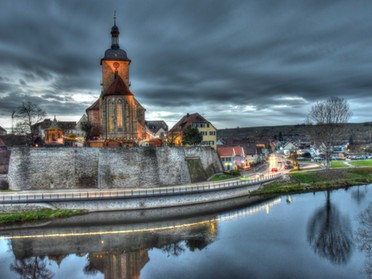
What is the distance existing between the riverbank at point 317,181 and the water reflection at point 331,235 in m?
10.1

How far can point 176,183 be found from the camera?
1679 inches

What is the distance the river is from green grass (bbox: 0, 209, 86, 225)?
4.12ft

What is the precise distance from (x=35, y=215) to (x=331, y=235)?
28.6m

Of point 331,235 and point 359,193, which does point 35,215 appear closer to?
point 331,235

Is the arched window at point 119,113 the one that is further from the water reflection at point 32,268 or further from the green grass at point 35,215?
the water reflection at point 32,268

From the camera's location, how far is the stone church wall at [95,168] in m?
38.1

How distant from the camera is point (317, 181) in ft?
168

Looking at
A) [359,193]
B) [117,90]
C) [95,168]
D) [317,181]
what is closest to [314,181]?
[317,181]

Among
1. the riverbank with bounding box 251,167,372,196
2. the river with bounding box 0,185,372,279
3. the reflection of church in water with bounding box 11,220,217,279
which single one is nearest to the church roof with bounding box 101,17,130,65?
the river with bounding box 0,185,372,279

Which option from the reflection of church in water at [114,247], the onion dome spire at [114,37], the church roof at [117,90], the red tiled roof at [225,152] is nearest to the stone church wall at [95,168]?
the church roof at [117,90]

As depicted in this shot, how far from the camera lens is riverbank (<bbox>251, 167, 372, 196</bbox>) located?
1810 inches

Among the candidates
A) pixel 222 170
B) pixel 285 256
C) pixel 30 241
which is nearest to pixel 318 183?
pixel 222 170

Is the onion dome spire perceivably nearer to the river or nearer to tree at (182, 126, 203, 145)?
tree at (182, 126, 203, 145)

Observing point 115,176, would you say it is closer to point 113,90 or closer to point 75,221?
point 75,221
